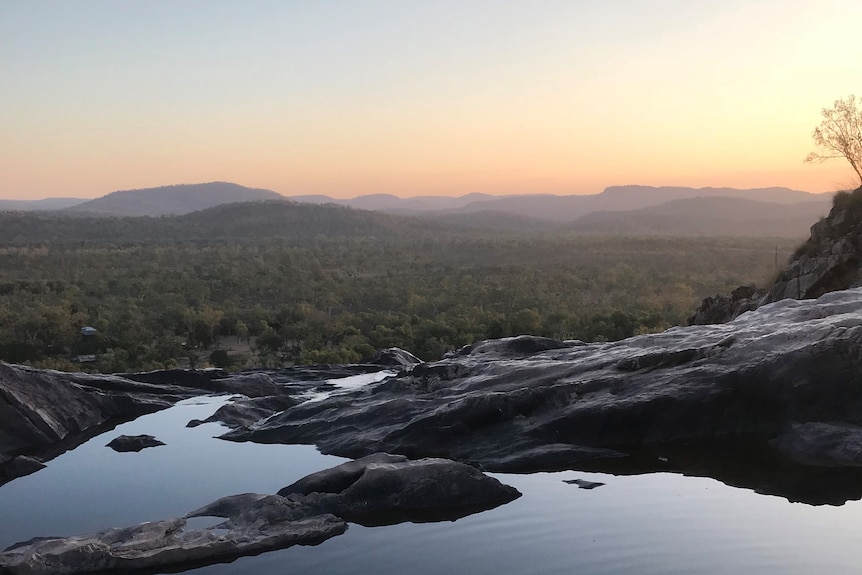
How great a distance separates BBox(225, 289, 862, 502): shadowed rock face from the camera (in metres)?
13.3

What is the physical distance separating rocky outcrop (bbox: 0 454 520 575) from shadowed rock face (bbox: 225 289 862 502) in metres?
1.65

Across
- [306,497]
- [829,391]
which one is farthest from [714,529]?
[306,497]

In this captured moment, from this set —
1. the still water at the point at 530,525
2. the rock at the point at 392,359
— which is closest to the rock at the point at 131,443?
→ the still water at the point at 530,525

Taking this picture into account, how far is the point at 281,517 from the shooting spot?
1110 cm

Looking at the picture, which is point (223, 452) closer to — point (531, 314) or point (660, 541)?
point (660, 541)

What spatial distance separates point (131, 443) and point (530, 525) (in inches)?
357

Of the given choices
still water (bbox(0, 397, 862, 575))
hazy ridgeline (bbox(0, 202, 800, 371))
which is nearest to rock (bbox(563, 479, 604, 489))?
still water (bbox(0, 397, 862, 575))

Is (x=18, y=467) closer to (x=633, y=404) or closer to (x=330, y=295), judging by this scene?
(x=633, y=404)

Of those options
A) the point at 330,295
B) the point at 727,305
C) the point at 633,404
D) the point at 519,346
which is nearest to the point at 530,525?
the point at 633,404

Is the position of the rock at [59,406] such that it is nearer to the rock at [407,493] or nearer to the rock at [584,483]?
the rock at [407,493]

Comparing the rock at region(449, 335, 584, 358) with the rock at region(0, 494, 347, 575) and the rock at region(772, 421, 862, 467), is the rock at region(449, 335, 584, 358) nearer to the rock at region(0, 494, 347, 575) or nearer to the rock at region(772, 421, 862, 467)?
the rock at region(772, 421, 862, 467)

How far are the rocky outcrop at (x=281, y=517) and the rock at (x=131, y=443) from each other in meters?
4.85

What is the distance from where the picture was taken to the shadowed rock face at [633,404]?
13.3 metres

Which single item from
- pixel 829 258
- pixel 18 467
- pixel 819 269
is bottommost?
pixel 18 467
